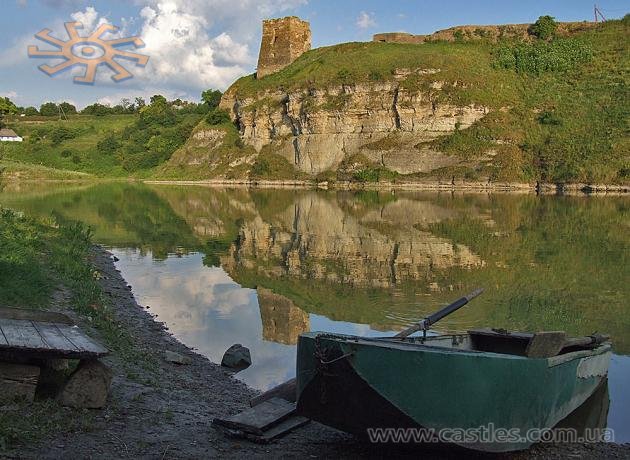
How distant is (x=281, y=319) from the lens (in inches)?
711

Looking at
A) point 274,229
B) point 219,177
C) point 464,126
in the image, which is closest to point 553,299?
point 274,229

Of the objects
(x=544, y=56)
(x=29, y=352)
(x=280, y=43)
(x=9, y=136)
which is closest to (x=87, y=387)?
(x=29, y=352)

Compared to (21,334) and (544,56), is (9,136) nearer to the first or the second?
(544,56)

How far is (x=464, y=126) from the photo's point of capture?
89438 millimetres

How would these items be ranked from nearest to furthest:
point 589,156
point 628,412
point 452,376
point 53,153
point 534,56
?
point 452,376
point 628,412
point 589,156
point 534,56
point 53,153

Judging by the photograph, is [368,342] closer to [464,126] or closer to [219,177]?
[464,126]

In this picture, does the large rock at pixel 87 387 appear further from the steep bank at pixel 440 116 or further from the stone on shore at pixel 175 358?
the steep bank at pixel 440 116

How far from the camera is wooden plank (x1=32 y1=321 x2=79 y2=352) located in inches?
310

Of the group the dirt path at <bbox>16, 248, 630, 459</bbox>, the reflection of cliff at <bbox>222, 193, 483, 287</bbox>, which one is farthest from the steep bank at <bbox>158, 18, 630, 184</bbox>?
the dirt path at <bbox>16, 248, 630, 459</bbox>

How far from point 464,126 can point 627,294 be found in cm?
7166

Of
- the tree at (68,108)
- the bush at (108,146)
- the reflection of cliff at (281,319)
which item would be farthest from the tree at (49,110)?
the reflection of cliff at (281,319)

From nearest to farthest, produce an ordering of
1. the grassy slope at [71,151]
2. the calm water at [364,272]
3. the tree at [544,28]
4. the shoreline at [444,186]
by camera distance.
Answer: the calm water at [364,272], the shoreline at [444,186], the tree at [544,28], the grassy slope at [71,151]

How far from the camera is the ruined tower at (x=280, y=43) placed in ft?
393

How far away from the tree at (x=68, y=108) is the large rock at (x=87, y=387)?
17956 centimetres
